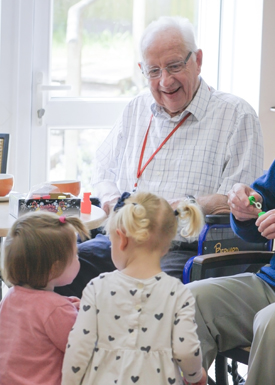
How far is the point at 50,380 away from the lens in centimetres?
142

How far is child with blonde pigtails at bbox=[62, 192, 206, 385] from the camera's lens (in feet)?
4.28

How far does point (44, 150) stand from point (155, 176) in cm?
112

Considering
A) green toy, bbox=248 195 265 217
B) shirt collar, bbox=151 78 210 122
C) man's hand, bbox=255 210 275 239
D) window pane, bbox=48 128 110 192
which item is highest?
shirt collar, bbox=151 78 210 122

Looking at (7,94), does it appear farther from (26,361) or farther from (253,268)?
(26,361)

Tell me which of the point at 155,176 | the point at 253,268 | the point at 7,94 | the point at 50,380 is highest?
the point at 7,94

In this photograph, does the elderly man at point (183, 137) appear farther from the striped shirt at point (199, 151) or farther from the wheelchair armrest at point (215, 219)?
the wheelchair armrest at point (215, 219)

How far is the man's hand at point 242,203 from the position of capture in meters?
1.89

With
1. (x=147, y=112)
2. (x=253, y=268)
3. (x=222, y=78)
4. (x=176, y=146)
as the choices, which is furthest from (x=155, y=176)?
(x=222, y=78)

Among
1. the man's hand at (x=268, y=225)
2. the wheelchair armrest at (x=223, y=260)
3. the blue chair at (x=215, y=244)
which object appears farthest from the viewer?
the blue chair at (x=215, y=244)

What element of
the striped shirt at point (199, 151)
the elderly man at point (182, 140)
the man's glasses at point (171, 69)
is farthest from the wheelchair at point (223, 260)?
the man's glasses at point (171, 69)

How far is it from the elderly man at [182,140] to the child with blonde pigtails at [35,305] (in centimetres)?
76

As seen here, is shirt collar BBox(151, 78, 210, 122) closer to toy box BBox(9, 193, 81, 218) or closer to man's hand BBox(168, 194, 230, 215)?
man's hand BBox(168, 194, 230, 215)

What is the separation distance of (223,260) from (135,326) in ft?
2.12

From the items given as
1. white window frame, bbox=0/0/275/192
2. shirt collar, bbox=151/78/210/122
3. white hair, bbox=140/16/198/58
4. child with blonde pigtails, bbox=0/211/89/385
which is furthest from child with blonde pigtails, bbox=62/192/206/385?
white window frame, bbox=0/0/275/192
